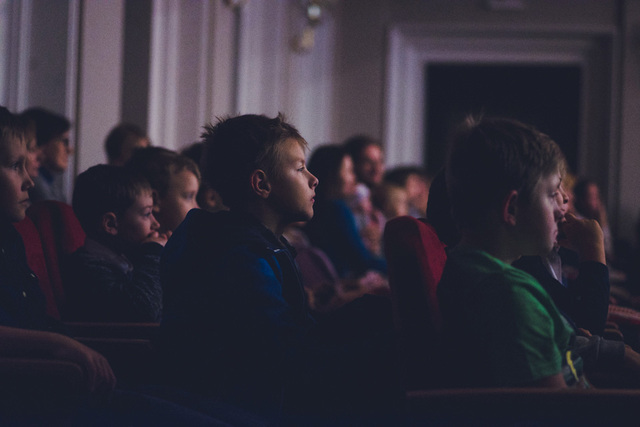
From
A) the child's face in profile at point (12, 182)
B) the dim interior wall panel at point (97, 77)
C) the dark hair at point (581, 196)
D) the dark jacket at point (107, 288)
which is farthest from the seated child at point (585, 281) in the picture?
the dark hair at point (581, 196)

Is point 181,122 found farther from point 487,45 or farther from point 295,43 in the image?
point 487,45

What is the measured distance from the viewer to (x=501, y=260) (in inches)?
55.7

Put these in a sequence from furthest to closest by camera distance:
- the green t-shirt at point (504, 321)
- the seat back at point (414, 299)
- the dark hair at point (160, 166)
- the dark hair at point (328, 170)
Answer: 1. the dark hair at point (328, 170)
2. the dark hair at point (160, 166)
3. the seat back at point (414, 299)
4. the green t-shirt at point (504, 321)

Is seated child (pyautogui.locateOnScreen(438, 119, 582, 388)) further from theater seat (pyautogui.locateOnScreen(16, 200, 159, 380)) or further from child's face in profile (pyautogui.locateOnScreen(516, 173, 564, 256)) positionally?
theater seat (pyautogui.locateOnScreen(16, 200, 159, 380))

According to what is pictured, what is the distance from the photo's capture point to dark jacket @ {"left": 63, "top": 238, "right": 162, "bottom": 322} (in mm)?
2133

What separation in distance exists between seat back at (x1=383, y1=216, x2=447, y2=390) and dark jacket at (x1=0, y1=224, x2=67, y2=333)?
820 millimetres

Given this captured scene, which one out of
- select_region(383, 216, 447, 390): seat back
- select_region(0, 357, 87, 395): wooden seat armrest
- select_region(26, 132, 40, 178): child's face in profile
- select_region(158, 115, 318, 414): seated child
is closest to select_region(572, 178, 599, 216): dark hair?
select_region(26, 132, 40, 178): child's face in profile

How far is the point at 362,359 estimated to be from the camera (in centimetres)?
150

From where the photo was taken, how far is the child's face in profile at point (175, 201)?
2.51 metres

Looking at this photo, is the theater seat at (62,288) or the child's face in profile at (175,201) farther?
the child's face in profile at (175,201)

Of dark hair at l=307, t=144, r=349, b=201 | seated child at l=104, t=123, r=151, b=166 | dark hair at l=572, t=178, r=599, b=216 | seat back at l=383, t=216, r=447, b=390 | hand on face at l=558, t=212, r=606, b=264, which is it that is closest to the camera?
seat back at l=383, t=216, r=447, b=390

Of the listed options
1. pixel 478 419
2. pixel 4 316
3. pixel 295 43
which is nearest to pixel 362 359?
pixel 478 419

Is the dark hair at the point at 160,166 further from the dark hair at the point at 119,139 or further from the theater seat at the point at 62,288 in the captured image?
the dark hair at the point at 119,139

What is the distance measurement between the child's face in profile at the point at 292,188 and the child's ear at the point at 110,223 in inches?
27.3
